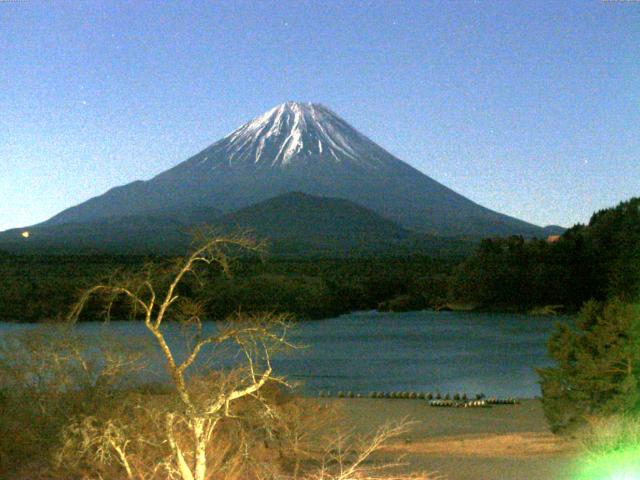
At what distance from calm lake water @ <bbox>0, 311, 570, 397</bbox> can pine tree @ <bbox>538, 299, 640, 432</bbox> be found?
15.5ft

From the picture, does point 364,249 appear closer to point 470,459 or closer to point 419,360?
point 419,360

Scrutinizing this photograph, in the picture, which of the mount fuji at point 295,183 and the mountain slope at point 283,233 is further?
the mount fuji at point 295,183

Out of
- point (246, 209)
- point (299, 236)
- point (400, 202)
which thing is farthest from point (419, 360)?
point (400, 202)

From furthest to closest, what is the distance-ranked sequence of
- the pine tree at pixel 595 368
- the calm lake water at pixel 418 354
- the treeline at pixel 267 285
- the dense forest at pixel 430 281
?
the dense forest at pixel 430 281, the treeline at pixel 267 285, the calm lake water at pixel 418 354, the pine tree at pixel 595 368

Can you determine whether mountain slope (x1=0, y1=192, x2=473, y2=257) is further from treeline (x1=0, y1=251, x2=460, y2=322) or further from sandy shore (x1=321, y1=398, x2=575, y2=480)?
sandy shore (x1=321, y1=398, x2=575, y2=480)

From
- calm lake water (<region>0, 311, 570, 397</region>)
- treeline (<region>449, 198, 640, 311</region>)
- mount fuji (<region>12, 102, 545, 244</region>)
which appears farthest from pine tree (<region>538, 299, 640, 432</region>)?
mount fuji (<region>12, 102, 545, 244</region>)

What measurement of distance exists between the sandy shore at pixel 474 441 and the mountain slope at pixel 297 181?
71800 mm

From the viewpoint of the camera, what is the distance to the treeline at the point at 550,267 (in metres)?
39.4

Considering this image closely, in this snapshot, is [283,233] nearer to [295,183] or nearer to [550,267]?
[295,183]

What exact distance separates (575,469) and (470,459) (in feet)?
4.30

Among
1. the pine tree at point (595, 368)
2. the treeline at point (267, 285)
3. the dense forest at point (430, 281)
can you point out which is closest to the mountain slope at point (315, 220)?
the treeline at point (267, 285)

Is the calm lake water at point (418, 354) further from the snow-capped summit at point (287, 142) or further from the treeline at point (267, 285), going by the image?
the snow-capped summit at point (287, 142)

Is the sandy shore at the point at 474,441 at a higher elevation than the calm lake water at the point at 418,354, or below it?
higher

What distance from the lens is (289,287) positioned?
3850 centimetres
